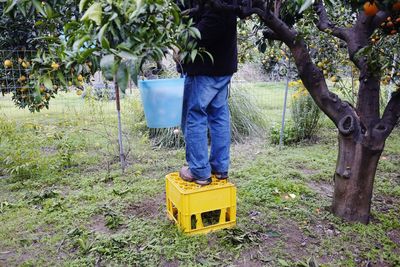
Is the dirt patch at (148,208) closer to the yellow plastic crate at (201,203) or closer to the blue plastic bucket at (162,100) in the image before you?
the yellow plastic crate at (201,203)

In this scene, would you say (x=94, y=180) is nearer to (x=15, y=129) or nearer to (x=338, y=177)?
(x=15, y=129)

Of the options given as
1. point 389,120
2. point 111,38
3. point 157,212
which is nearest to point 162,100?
point 157,212

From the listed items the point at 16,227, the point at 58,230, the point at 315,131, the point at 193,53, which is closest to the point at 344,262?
the point at 193,53

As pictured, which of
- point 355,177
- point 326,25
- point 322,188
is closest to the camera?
point 355,177

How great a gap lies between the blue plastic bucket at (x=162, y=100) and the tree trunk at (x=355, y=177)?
1164 millimetres

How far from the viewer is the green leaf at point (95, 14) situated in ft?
3.32

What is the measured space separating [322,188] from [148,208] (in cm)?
160

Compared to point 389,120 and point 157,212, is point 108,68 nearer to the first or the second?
point 157,212

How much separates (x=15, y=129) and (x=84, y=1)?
3655 millimetres

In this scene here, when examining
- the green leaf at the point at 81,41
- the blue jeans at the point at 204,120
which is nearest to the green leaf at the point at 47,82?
the green leaf at the point at 81,41

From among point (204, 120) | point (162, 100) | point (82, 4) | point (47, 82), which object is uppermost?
point (82, 4)

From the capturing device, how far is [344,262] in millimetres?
2020

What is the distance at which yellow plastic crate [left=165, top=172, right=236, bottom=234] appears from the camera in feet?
7.30

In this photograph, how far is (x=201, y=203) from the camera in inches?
89.0
